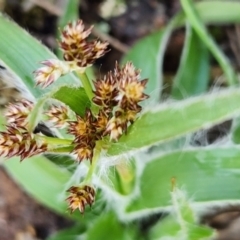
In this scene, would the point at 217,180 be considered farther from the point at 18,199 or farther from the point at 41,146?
the point at 18,199

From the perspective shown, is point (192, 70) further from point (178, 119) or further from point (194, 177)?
point (178, 119)

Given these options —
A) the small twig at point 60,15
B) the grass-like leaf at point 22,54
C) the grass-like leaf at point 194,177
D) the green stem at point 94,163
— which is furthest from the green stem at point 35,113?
the small twig at point 60,15

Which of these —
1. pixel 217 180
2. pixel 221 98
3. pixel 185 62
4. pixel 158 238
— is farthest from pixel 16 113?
pixel 185 62

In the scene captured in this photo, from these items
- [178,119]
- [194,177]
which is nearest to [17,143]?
[178,119]

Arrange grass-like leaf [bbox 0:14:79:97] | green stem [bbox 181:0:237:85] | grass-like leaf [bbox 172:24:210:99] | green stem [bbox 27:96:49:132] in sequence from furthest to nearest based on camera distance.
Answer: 1. grass-like leaf [bbox 172:24:210:99]
2. green stem [bbox 181:0:237:85]
3. grass-like leaf [bbox 0:14:79:97]
4. green stem [bbox 27:96:49:132]

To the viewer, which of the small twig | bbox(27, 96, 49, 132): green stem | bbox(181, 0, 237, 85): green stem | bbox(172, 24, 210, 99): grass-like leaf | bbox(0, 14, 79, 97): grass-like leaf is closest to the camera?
bbox(27, 96, 49, 132): green stem

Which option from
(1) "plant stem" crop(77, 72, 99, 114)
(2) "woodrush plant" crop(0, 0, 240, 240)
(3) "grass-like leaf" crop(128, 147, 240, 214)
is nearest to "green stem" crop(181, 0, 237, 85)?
(2) "woodrush plant" crop(0, 0, 240, 240)

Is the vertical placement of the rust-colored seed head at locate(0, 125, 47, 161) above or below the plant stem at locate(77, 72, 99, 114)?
below

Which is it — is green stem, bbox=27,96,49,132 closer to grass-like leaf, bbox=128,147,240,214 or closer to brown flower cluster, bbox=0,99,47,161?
brown flower cluster, bbox=0,99,47,161
